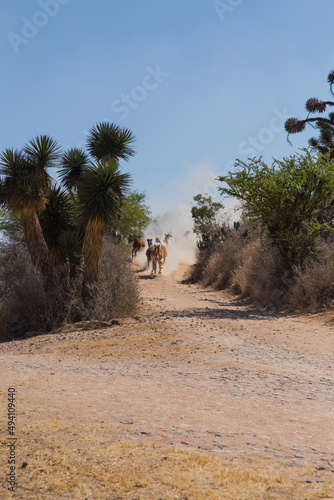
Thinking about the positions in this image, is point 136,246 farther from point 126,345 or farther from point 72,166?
point 126,345

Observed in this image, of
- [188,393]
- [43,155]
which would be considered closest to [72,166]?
[43,155]

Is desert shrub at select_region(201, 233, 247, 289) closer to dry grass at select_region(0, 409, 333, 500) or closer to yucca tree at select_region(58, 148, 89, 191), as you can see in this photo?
yucca tree at select_region(58, 148, 89, 191)

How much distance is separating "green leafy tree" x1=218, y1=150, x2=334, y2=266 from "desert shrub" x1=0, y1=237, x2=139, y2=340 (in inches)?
222

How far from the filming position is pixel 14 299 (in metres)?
15.7

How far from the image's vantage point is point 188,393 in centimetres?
638

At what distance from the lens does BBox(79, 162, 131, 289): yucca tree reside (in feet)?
48.2

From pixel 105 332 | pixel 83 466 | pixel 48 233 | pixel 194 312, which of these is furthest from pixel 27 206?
pixel 83 466

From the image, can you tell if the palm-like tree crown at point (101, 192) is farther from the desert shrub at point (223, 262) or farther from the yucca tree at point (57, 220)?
the desert shrub at point (223, 262)

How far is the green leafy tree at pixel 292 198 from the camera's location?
17.6m

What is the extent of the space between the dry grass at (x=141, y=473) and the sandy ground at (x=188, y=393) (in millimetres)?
20

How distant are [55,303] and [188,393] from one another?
9.81 metres

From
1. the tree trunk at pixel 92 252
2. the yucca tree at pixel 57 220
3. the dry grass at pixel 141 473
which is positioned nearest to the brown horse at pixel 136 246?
the yucca tree at pixel 57 220

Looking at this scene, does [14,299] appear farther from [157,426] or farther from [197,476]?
[197,476]

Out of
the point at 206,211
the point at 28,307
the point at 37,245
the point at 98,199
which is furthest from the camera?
the point at 206,211
